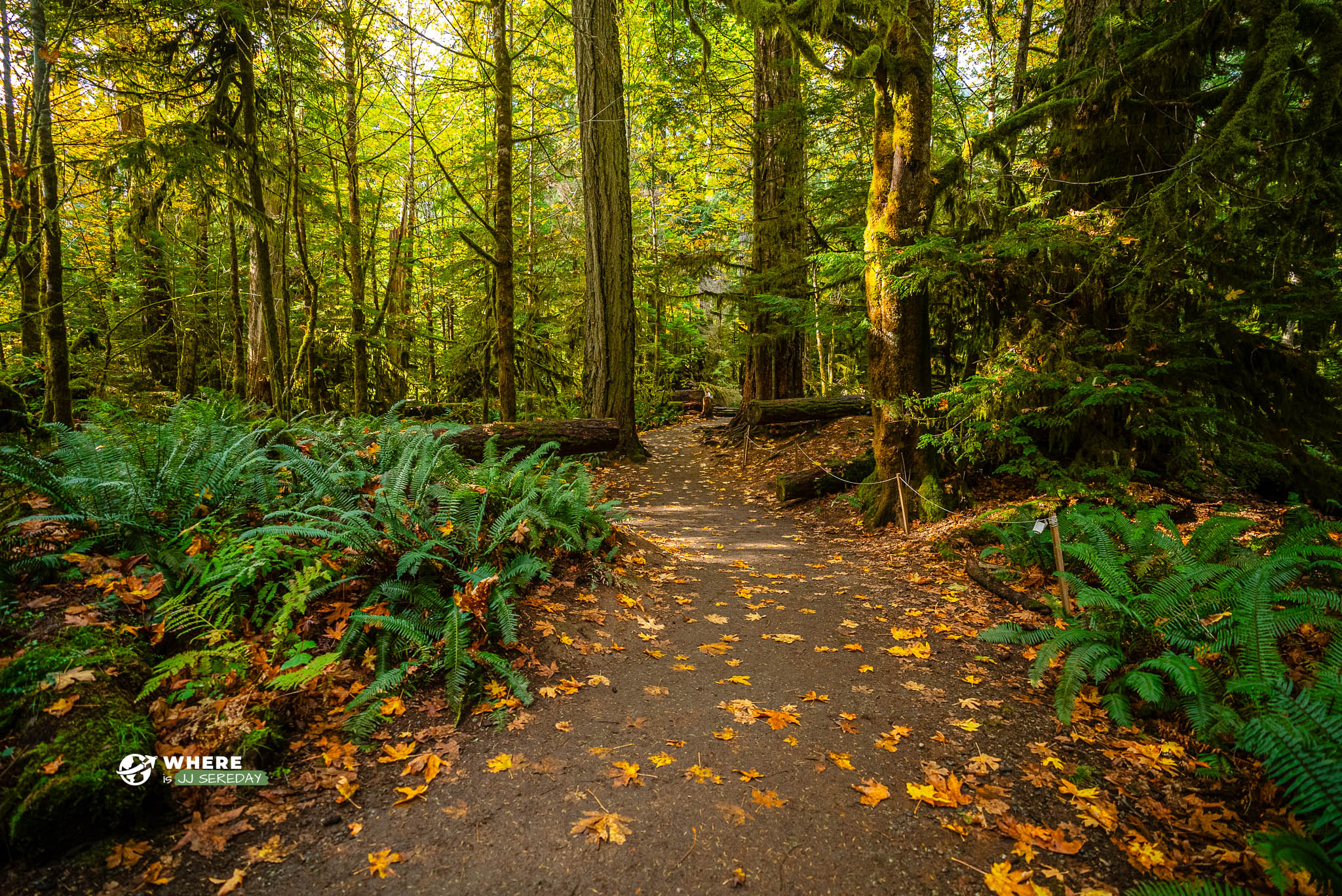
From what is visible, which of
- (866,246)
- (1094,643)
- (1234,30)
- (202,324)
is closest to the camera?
(1094,643)

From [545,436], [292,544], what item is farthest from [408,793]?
[545,436]

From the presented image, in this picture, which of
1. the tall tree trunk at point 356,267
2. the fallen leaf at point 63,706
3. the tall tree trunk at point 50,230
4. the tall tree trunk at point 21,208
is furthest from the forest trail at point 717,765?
the tall tree trunk at point 356,267

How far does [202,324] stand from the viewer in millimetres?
12258

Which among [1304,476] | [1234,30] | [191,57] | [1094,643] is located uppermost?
[191,57]

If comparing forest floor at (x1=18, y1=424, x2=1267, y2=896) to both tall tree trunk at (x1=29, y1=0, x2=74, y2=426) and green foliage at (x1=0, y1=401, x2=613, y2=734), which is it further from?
tall tree trunk at (x1=29, y1=0, x2=74, y2=426)

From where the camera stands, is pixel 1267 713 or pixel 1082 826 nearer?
pixel 1267 713

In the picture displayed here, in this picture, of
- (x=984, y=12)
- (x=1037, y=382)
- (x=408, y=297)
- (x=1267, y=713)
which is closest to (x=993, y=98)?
(x=984, y=12)

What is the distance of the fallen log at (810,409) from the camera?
36.4 feet

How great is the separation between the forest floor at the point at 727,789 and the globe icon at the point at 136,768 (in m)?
0.25

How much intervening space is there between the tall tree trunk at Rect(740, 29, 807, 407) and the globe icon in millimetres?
7934

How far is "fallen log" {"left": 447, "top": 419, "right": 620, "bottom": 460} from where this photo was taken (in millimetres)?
8102

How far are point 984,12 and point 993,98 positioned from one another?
1.68 meters

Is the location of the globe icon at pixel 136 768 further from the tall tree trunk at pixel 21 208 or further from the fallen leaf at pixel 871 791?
the tall tree trunk at pixel 21 208

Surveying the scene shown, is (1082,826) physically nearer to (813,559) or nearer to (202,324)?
(813,559)
